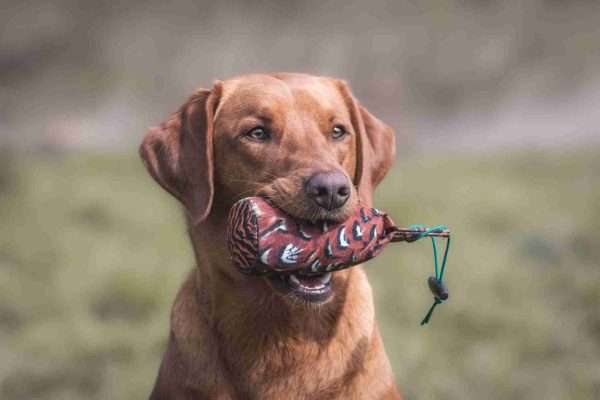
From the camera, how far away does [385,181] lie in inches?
424

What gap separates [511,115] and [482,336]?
10438 millimetres

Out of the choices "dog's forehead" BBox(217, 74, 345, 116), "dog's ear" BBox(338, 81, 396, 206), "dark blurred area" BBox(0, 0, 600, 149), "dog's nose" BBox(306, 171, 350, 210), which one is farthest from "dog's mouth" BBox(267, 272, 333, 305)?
"dark blurred area" BBox(0, 0, 600, 149)

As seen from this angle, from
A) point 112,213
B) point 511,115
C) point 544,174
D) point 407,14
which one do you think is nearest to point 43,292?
point 112,213

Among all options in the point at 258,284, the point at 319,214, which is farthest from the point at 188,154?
the point at 319,214

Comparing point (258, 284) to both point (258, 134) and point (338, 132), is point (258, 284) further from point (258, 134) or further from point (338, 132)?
point (338, 132)

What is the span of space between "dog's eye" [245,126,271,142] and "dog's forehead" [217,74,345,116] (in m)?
0.07

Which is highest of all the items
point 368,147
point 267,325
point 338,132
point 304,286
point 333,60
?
point 338,132

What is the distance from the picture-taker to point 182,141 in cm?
398

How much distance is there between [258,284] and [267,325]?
167 millimetres

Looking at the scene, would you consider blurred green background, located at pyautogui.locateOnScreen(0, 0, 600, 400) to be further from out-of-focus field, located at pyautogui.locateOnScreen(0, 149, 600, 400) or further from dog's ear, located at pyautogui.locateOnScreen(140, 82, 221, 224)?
dog's ear, located at pyautogui.locateOnScreen(140, 82, 221, 224)

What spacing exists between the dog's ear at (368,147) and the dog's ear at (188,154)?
608 mm

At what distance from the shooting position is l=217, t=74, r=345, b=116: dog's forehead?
3912mm

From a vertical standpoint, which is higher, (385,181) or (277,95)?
(277,95)

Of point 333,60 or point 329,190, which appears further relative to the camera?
point 333,60
